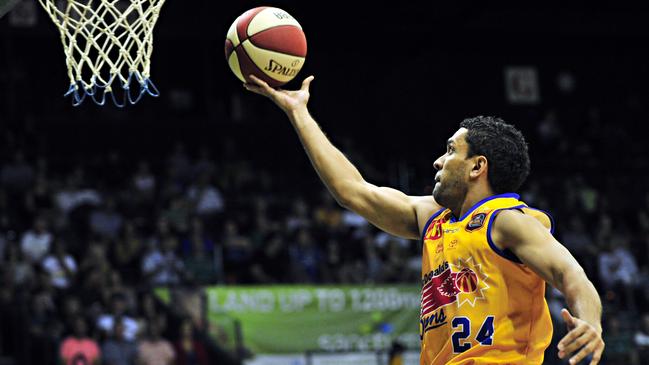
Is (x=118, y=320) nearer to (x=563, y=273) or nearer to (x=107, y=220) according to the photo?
(x=107, y=220)

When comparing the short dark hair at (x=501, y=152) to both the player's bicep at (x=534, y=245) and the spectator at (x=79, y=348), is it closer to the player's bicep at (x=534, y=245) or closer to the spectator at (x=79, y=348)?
the player's bicep at (x=534, y=245)

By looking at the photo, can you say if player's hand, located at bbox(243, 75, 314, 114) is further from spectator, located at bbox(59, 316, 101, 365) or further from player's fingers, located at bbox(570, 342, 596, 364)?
spectator, located at bbox(59, 316, 101, 365)

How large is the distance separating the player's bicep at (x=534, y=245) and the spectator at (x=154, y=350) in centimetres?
821

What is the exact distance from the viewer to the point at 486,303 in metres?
4.01

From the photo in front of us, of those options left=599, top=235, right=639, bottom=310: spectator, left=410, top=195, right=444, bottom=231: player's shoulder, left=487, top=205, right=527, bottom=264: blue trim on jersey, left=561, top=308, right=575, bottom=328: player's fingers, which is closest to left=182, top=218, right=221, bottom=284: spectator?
left=599, top=235, right=639, bottom=310: spectator

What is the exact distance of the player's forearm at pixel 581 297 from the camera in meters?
3.57

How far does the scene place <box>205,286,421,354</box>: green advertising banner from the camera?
13.4m

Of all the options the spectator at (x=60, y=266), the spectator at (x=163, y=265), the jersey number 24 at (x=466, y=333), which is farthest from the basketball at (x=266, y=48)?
the spectator at (x=163, y=265)

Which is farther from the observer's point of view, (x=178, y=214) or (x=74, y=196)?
(x=178, y=214)

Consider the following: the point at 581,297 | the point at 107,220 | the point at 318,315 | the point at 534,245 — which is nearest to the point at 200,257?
the point at 107,220

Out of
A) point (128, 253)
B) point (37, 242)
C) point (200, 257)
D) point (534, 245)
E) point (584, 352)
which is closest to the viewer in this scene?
point (584, 352)

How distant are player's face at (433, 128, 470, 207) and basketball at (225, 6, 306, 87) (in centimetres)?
92

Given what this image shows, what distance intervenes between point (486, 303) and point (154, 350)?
819 centimetres

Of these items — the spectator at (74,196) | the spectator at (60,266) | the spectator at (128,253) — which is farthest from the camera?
the spectator at (74,196)
